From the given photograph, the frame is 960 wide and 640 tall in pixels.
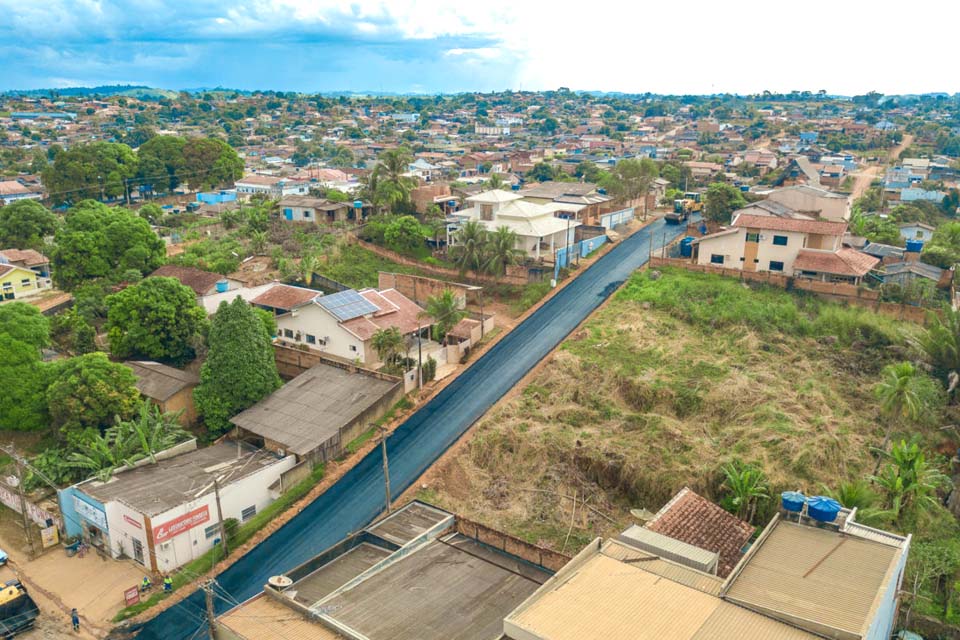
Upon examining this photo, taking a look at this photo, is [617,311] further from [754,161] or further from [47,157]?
[47,157]

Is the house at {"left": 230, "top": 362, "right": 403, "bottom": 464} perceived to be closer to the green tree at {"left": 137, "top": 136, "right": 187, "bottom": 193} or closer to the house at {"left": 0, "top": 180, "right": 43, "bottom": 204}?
the green tree at {"left": 137, "top": 136, "right": 187, "bottom": 193}

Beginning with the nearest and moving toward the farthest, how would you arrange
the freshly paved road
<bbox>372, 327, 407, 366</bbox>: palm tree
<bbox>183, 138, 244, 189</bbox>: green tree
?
the freshly paved road, <bbox>372, 327, 407, 366</bbox>: palm tree, <bbox>183, 138, 244, 189</bbox>: green tree

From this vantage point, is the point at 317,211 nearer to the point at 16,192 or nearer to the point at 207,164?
the point at 207,164

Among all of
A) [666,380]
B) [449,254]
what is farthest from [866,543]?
[449,254]

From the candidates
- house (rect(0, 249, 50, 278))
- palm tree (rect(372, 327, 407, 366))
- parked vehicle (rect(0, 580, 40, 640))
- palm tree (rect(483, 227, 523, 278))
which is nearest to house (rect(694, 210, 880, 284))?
palm tree (rect(483, 227, 523, 278))

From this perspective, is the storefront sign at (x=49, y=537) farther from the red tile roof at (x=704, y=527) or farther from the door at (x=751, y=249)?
the door at (x=751, y=249)
